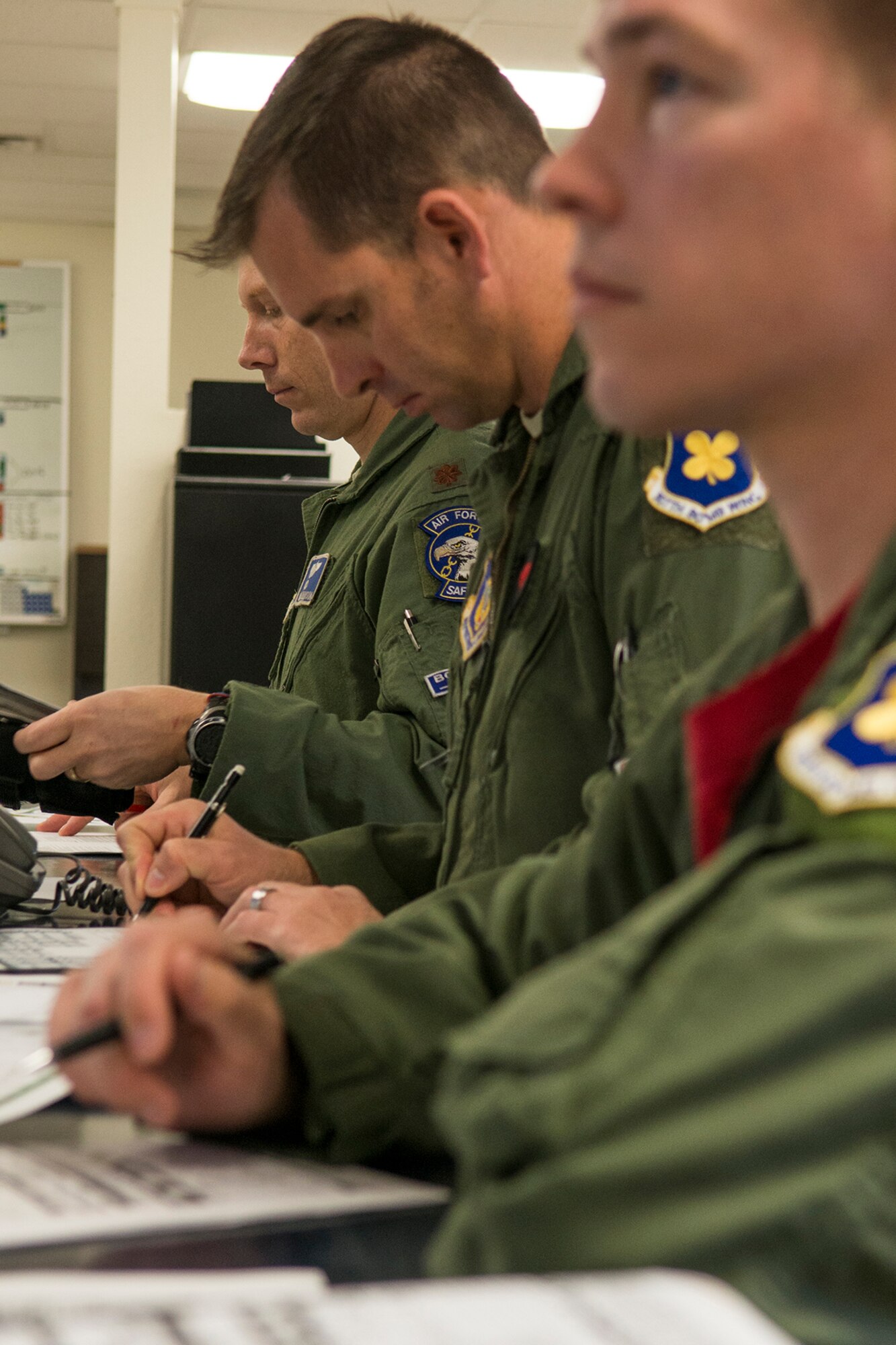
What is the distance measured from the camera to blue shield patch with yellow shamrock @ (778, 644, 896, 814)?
0.40 m

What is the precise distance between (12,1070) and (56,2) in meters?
4.14

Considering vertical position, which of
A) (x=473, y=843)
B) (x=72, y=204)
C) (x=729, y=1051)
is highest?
(x=72, y=204)

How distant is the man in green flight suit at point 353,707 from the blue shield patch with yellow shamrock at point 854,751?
3.70 feet

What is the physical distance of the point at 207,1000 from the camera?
613mm

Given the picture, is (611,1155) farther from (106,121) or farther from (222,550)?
(106,121)

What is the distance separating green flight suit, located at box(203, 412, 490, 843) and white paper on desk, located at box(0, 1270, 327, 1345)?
3.50 feet

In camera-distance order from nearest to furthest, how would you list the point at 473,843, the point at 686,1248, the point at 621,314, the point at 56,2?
the point at 686,1248 < the point at 621,314 < the point at 473,843 < the point at 56,2

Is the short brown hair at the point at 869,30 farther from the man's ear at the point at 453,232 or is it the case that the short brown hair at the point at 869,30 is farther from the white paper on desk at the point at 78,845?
the white paper on desk at the point at 78,845

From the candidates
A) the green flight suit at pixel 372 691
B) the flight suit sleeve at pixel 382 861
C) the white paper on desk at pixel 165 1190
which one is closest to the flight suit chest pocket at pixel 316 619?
the green flight suit at pixel 372 691

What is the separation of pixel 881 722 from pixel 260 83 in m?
4.94

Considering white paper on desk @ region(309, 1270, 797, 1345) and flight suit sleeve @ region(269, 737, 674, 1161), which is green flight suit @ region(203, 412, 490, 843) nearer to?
flight suit sleeve @ region(269, 737, 674, 1161)

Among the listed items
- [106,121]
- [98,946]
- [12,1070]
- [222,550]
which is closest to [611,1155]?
[12,1070]

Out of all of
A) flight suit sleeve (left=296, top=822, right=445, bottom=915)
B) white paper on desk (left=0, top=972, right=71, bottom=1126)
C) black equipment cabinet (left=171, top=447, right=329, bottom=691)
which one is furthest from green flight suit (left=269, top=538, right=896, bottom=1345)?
black equipment cabinet (left=171, top=447, right=329, bottom=691)

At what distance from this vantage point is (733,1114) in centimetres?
37
